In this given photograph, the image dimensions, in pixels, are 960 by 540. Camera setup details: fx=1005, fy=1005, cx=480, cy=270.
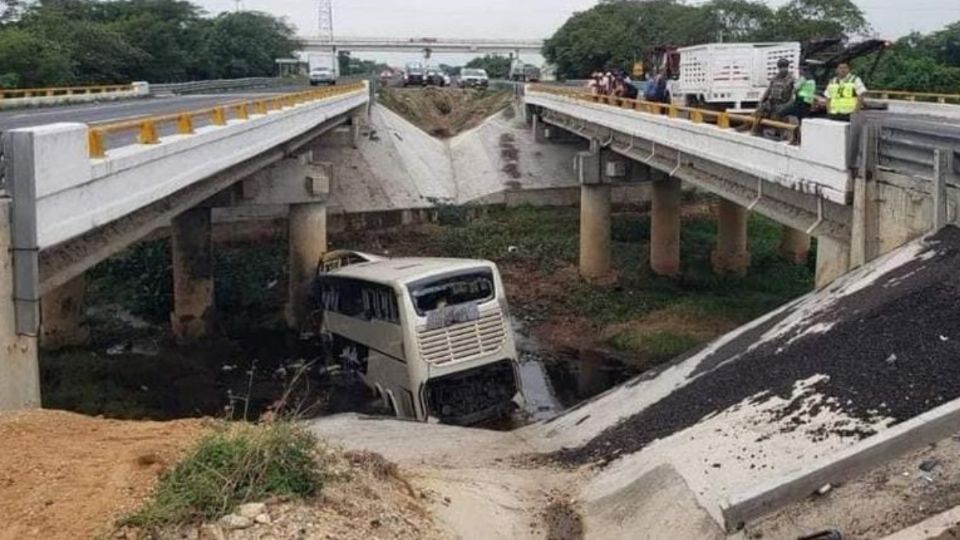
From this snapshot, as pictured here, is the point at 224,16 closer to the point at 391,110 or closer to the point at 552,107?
the point at 391,110

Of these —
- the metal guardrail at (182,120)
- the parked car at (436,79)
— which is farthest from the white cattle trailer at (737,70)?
the parked car at (436,79)

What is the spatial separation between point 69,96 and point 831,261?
34945mm

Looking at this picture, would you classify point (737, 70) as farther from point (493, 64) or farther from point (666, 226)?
point (493, 64)

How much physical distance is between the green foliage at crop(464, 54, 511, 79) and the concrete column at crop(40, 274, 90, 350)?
10229 centimetres

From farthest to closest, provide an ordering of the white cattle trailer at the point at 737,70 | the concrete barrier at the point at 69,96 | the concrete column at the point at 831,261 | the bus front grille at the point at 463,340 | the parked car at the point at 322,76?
1. the parked car at the point at 322,76
2. the concrete barrier at the point at 69,96
3. the white cattle trailer at the point at 737,70
4. the bus front grille at the point at 463,340
5. the concrete column at the point at 831,261

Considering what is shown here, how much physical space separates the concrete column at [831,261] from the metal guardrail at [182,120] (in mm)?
10614

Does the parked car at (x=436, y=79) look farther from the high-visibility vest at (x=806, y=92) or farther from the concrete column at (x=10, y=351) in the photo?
the concrete column at (x=10, y=351)

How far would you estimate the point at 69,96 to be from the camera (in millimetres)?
41750

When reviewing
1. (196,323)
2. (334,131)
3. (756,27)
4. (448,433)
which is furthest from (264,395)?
(756,27)

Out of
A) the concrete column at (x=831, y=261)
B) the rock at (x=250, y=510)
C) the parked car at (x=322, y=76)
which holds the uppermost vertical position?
the parked car at (x=322, y=76)

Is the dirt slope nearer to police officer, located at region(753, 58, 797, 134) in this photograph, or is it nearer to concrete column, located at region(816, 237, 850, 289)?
police officer, located at region(753, 58, 797, 134)

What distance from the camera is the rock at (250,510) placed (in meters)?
7.72

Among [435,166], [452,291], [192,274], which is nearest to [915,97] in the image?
[452,291]

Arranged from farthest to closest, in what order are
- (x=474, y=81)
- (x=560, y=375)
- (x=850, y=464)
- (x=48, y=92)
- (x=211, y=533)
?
1. (x=474, y=81)
2. (x=48, y=92)
3. (x=560, y=375)
4. (x=850, y=464)
5. (x=211, y=533)
